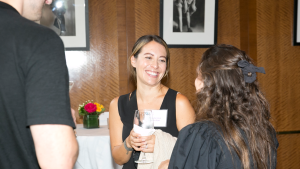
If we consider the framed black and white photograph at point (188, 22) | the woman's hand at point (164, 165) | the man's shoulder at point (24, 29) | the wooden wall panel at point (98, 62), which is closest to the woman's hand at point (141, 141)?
the woman's hand at point (164, 165)

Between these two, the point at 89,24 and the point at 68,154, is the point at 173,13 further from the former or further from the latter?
the point at 68,154

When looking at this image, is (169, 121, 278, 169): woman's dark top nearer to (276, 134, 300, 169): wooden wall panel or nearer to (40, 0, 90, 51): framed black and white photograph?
(40, 0, 90, 51): framed black and white photograph

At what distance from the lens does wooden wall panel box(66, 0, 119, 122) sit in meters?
3.13

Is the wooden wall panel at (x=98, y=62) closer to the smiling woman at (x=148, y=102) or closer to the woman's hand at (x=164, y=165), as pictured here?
the smiling woman at (x=148, y=102)

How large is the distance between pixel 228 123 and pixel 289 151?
2.93 meters

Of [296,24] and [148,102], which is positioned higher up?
[296,24]

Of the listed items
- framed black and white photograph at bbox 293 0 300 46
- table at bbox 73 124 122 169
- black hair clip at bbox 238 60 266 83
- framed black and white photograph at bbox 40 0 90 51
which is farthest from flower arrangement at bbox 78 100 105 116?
framed black and white photograph at bbox 293 0 300 46

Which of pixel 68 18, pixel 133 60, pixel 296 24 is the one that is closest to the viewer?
pixel 133 60

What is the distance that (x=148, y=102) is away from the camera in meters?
1.79

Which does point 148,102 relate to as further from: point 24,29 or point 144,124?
point 24,29

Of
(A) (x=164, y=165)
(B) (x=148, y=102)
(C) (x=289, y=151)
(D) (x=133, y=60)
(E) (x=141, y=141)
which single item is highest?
(D) (x=133, y=60)

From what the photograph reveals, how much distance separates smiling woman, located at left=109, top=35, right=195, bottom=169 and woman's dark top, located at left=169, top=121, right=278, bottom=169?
0.57 metres

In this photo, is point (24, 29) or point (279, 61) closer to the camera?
point (24, 29)

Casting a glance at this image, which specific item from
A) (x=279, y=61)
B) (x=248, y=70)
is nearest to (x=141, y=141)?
(x=248, y=70)
